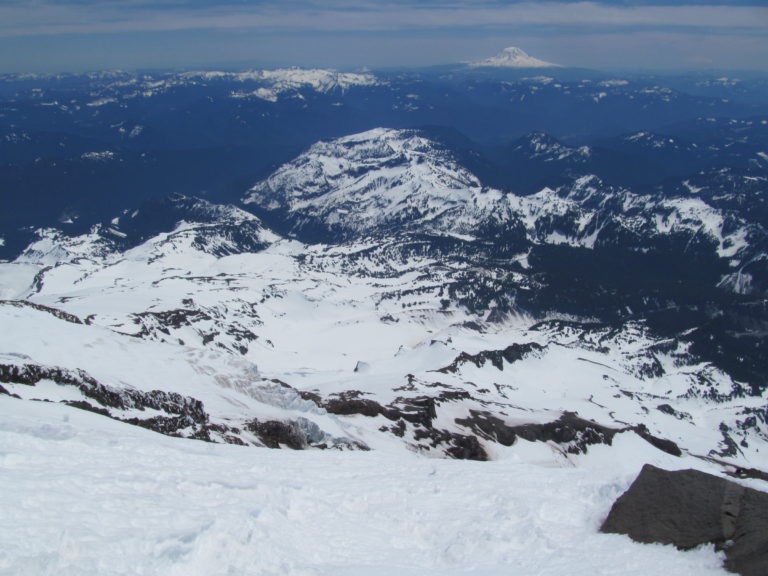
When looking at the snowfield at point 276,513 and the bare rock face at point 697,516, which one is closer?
the snowfield at point 276,513

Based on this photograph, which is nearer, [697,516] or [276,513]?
[276,513]

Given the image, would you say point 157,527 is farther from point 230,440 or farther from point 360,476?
point 230,440

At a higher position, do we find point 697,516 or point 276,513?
point 276,513

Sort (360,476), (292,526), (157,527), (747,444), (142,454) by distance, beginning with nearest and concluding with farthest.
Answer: (157,527) → (292,526) → (142,454) → (360,476) → (747,444)

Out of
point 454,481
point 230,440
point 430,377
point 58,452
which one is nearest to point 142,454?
point 58,452
